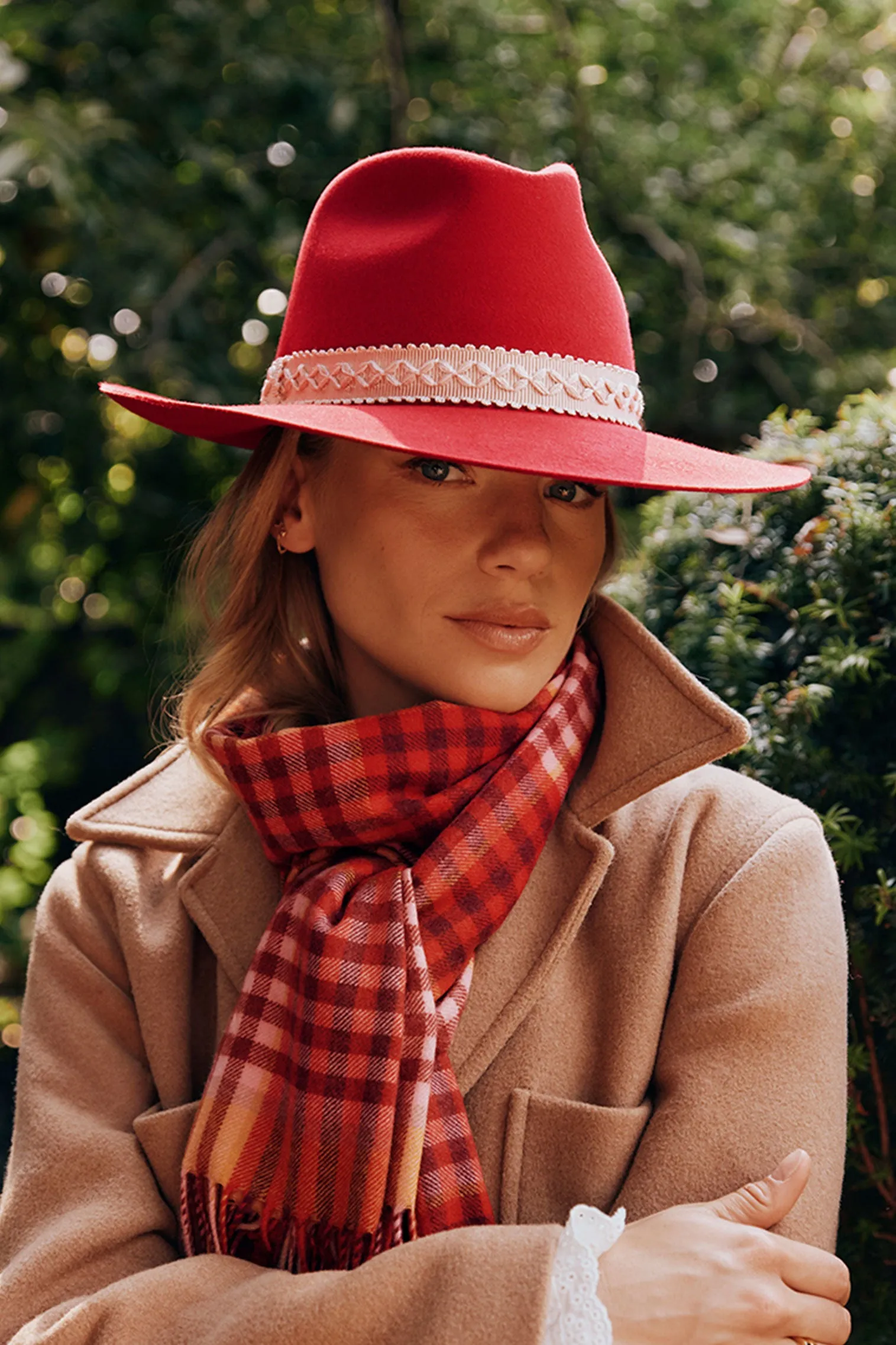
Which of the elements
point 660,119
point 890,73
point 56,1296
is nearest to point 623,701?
point 56,1296

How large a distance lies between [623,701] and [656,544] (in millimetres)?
704

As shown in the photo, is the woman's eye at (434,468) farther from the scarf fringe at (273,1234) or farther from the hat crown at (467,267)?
the scarf fringe at (273,1234)

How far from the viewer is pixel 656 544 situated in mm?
2361

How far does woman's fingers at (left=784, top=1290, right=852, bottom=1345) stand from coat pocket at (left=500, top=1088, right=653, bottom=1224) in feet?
0.78

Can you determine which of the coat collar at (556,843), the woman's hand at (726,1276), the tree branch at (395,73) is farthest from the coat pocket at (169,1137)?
the tree branch at (395,73)

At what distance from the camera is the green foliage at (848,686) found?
181 centimetres

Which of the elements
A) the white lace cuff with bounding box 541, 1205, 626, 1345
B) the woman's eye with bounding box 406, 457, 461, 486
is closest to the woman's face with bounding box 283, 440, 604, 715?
the woman's eye with bounding box 406, 457, 461, 486

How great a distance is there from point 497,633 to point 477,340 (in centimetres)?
34

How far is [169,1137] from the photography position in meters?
1.70

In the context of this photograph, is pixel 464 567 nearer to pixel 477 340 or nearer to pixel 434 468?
pixel 434 468

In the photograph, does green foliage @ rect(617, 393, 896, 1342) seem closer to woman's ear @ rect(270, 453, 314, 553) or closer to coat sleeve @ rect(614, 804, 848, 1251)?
coat sleeve @ rect(614, 804, 848, 1251)

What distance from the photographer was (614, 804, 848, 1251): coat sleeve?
145 centimetres

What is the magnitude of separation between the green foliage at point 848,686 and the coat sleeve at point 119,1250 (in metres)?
0.68

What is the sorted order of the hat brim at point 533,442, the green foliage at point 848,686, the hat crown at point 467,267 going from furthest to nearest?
the green foliage at point 848,686, the hat crown at point 467,267, the hat brim at point 533,442
